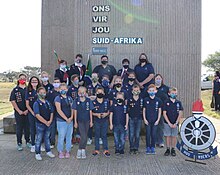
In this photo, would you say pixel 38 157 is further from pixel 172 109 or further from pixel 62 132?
pixel 172 109

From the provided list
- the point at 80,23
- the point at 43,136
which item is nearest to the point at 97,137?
the point at 43,136

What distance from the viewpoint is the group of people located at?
7.44 meters

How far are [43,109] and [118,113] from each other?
1.74 metres

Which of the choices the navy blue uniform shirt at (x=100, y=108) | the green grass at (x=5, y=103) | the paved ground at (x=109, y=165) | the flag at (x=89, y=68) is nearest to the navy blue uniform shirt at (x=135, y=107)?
the navy blue uniform shirt at (x=100, y=108)

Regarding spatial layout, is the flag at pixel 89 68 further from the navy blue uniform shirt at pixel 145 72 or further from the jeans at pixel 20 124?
the jeans at pixel 20 124

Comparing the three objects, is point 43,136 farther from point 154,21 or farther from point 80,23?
point 154,21

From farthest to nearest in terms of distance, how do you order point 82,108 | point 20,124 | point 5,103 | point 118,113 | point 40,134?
point 5,103 → point 20,124 → point 118,113 → point 82,108 → point 40,134

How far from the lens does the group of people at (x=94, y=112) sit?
744cm

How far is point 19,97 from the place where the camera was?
793cm

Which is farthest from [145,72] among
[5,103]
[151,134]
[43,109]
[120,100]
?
[5,103]

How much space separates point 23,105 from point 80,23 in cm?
384

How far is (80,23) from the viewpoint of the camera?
10.6 meters

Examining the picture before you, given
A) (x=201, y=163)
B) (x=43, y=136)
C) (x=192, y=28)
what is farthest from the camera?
(x=192, y=28)

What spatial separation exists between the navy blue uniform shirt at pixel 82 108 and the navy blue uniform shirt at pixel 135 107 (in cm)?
99
